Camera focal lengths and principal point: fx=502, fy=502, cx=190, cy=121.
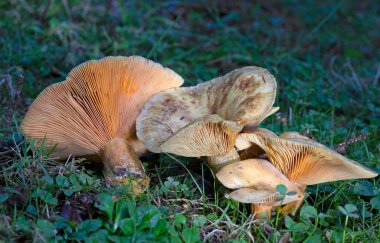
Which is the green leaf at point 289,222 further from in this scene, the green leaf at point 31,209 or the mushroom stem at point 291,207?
the green leaf at point 31,209

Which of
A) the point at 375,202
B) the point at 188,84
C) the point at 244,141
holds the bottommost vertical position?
the point at 375,202

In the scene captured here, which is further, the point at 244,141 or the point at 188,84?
the point at 188,84

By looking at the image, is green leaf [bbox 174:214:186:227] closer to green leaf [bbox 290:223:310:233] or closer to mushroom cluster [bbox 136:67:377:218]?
mushroom cluster [bbox 136:67:377:218]

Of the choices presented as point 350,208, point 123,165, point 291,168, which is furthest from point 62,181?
point 350,208

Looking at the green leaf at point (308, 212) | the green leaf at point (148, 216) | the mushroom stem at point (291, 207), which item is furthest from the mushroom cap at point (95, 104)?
the green leaf at point (308, 212)

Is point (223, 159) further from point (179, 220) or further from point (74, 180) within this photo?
point (74, 180)

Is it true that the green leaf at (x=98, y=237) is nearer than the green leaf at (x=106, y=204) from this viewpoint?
Yes

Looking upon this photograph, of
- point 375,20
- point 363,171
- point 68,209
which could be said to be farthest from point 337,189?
point 375,20
